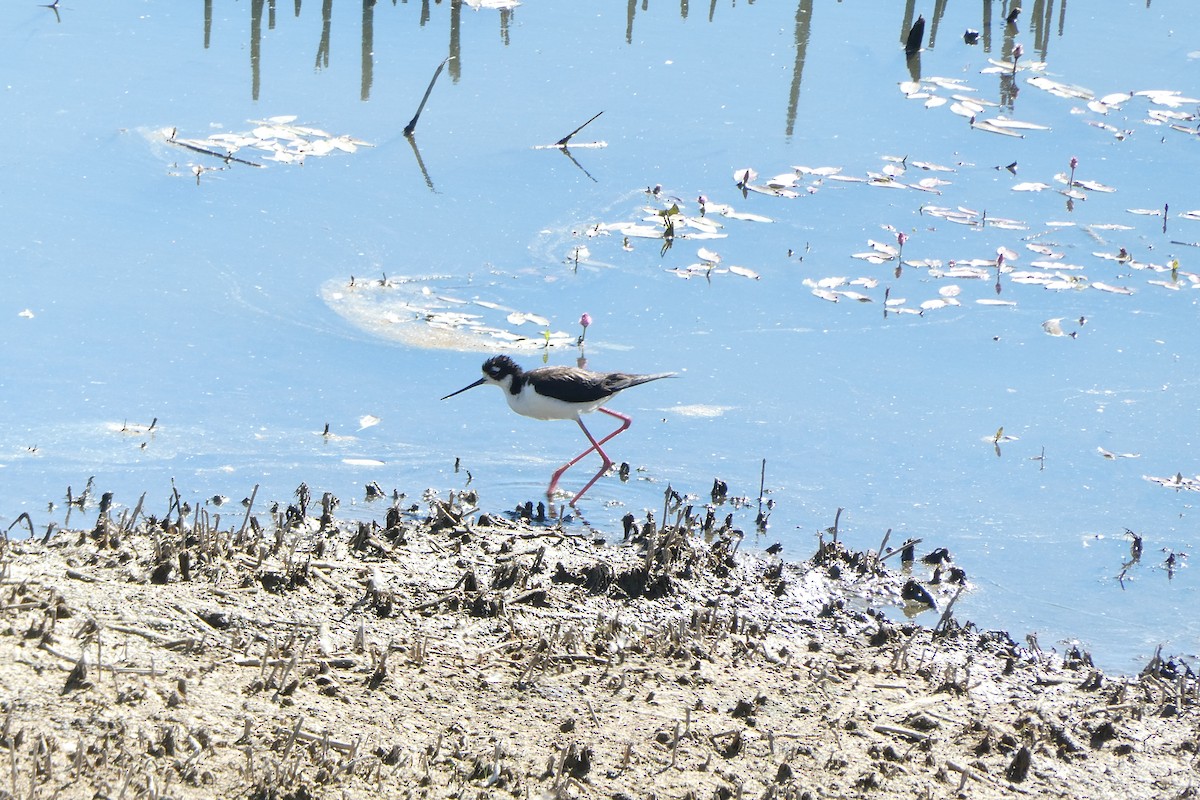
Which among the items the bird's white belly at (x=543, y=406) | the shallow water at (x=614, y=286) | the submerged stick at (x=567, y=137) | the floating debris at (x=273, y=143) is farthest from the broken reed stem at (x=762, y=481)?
the floating debris at (x=273, y=143)

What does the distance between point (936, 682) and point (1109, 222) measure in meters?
6.95

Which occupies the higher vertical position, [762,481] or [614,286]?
[614,286]

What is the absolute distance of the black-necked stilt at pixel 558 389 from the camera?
7.71 m

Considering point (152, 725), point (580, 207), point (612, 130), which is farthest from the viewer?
point (612, 130)

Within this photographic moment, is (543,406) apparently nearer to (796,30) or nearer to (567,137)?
(567,137)

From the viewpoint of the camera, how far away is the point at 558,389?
7.72 metres

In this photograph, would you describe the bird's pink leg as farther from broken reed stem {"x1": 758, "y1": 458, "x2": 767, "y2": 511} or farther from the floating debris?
the floating debris

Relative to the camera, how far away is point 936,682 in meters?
5.45

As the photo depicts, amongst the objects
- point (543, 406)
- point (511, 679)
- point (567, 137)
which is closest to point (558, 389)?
point (543, 406)

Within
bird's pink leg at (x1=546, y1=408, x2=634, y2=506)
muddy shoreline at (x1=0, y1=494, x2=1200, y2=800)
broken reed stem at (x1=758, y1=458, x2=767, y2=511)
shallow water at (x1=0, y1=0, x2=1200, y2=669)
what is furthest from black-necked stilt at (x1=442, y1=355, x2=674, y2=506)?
muddy shoreline at (x1=0, y1=494, x2=1200, y2=800)

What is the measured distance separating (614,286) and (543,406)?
2225 millimetres

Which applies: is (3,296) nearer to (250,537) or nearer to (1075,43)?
(250,537)

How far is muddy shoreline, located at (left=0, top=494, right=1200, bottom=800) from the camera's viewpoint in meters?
4.17

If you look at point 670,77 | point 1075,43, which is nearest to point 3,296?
point 670,77
